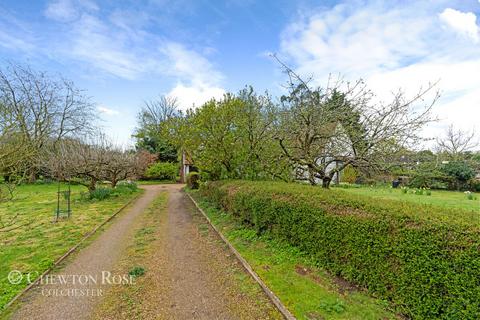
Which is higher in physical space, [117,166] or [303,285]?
[117,166]

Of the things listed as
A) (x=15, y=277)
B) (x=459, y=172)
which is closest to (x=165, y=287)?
(x=15, y=277)

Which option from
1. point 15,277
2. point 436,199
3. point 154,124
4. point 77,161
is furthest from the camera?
point 154,124

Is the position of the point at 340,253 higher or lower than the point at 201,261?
higher

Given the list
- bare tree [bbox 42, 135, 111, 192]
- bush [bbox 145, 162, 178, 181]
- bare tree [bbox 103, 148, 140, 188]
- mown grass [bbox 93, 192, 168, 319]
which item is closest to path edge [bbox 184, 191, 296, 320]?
mown grass [bbox 93, 192, 168, 319]

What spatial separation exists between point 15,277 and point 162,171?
83.1ft

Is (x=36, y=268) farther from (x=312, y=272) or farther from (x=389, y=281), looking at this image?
(x=389, y=281)

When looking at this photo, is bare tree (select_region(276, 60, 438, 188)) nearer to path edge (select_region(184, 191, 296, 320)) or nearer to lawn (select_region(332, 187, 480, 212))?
lawn (select_region(332, 187, 480, 212))

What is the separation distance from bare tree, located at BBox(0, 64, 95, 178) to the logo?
195 cm

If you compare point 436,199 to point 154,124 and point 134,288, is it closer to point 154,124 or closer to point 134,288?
point 134,288

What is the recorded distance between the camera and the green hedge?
240 cm

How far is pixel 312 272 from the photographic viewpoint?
13.6 feet

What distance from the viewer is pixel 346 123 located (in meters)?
6.55

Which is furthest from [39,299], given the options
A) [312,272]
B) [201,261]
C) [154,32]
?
[154,32]

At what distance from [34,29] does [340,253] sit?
10.6 metres
